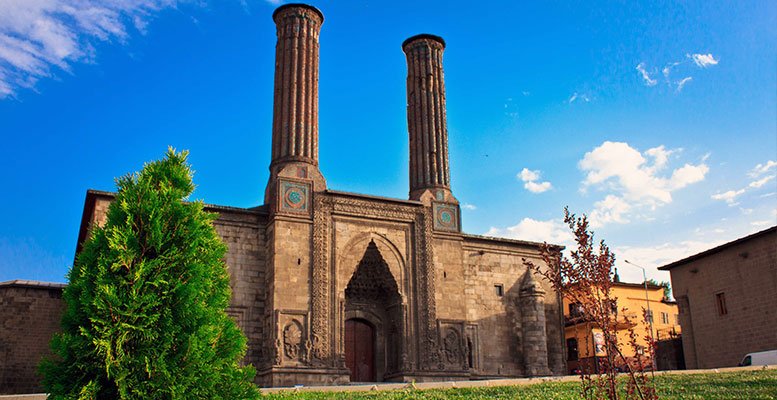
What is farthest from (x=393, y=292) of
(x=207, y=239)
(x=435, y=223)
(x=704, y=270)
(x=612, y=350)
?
(x=612, y=350)

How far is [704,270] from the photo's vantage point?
24984 mm

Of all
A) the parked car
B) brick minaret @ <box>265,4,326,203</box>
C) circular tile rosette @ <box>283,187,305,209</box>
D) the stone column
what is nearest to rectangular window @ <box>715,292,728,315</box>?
the parked car

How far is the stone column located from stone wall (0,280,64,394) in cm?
1453

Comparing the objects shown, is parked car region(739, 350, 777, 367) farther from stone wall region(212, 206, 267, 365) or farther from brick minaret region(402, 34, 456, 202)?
stone wall region(212, 206, 267, 365)

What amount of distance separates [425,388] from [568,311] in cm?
2359

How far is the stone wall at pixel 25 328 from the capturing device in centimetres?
1766

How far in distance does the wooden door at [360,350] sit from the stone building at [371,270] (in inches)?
1.7

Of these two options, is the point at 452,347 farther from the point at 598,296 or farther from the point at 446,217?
the point at 598,296

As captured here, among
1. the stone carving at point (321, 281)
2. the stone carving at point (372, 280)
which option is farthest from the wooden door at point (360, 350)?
the stone carving at point (321, 281)

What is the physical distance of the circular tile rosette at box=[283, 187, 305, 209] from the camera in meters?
20.8

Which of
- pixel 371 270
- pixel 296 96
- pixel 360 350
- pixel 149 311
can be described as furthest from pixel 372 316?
pixel 149 311

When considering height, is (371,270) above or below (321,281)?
above

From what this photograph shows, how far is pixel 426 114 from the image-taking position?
24625mm

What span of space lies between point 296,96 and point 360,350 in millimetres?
8550
